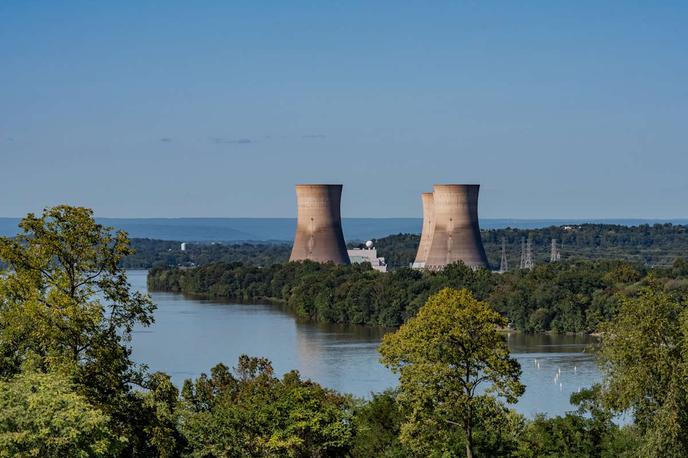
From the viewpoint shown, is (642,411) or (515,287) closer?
(642,411)

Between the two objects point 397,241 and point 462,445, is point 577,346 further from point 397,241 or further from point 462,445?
point 397,241

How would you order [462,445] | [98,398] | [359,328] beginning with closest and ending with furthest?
[98,398] → [462,445] → [359,328]

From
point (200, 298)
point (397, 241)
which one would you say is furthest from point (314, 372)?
point (397, 241)

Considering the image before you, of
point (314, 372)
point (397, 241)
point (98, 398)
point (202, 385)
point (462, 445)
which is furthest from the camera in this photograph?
point (397, 241)

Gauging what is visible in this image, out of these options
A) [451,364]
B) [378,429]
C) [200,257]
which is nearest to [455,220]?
[378,429]

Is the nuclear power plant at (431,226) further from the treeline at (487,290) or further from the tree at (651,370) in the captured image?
the tree at (651,370)

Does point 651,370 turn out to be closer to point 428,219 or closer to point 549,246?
point 428,219

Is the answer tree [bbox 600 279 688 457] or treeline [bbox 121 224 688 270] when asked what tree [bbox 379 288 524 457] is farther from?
treeline [bbox 121 224 688 270]
